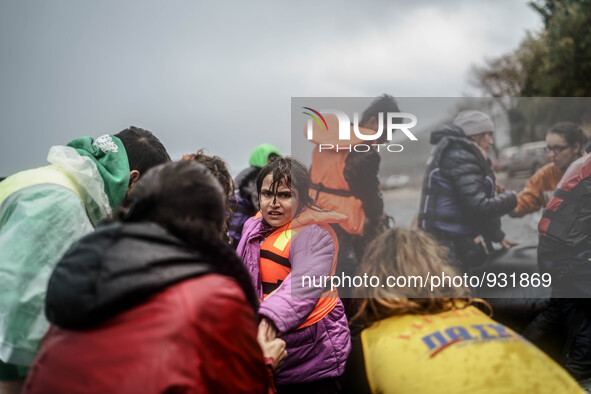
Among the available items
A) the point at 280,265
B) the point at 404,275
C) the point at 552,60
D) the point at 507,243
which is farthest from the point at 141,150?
the point at 552,60

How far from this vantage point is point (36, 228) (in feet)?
5.42

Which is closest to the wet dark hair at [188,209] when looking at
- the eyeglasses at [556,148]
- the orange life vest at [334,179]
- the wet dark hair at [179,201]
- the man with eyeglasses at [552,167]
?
the wet dark hair at [179,201]

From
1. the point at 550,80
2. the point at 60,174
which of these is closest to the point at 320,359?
the point at 60,174

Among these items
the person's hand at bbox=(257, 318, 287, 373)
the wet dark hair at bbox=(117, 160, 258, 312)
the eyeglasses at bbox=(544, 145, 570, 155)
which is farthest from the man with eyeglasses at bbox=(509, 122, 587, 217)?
the wet dark hair at bbox=(117, 160, 258, 312)

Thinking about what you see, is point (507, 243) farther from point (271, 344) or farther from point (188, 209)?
point (188, 209)

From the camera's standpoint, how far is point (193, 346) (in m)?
1.12

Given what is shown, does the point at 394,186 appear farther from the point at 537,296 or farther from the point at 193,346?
the point at 193,346

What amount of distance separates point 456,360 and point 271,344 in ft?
2.23

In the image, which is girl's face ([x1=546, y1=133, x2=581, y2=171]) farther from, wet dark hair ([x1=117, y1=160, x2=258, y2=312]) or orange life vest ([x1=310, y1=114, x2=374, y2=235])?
wet dark hair ([x1=117, y1=160, x2=258, y2=312])

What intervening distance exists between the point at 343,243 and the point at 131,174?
112 cm

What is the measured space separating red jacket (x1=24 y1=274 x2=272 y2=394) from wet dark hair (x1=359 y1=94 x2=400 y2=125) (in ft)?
4.89

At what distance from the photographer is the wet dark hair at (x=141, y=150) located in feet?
7.20

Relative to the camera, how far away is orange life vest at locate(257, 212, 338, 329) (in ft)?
6.87

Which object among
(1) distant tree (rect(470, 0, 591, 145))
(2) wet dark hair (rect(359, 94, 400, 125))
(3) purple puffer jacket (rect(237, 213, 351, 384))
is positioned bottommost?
(3) purple puffer jacket (rect(237, 213, 351, 384))
